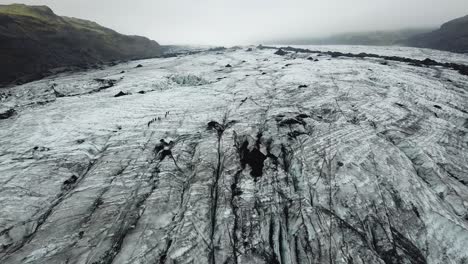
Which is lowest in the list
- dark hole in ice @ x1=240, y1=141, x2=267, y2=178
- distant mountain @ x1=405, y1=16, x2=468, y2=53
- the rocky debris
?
distant mountain @ x1=405, y1=16, x2=468, y2=53

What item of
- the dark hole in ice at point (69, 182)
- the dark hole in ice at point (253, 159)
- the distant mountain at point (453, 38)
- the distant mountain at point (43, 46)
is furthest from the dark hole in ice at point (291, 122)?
the distant mountain at point (453, 38)

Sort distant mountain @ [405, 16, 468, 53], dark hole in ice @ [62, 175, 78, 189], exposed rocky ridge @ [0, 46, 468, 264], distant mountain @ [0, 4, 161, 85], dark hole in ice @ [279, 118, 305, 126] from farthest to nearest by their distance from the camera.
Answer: distant mountain @ [405, 16, 468, 53] < distant mountain @ [0, 4, 161, 85] < dark hole in ice @ [279, 118, 305, 126] < dark hole in ice @ [62, 175, 78, 189] < exposed rocky ridge @ [0, 46, 468, 264]

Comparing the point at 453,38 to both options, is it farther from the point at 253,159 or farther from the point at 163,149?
the point at 163,149

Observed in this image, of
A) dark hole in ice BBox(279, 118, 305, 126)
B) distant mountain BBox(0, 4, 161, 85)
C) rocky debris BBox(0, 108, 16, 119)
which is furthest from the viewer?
distant mountain BBox(0, 4, 161, 85)

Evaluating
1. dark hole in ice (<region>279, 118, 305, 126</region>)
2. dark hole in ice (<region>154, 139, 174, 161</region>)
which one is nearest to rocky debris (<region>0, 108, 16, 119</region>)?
dark hole in ice (<region>154, 139, 174, 161</region>)

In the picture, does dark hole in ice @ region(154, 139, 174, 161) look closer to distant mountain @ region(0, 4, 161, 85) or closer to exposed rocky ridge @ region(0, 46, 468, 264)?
exposed rocky ridge @ region(0, 46, 468, 264)

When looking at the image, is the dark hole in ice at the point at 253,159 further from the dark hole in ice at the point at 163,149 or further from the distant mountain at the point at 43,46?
the distant mountain at the point at 43,46

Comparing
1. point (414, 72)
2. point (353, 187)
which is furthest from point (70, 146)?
point (414, 72)

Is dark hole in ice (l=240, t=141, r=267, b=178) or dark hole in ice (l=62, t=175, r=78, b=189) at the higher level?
dark hole in ice (l=62, t=175, r=78, b=189)

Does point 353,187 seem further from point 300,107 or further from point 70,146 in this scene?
point 70,146
